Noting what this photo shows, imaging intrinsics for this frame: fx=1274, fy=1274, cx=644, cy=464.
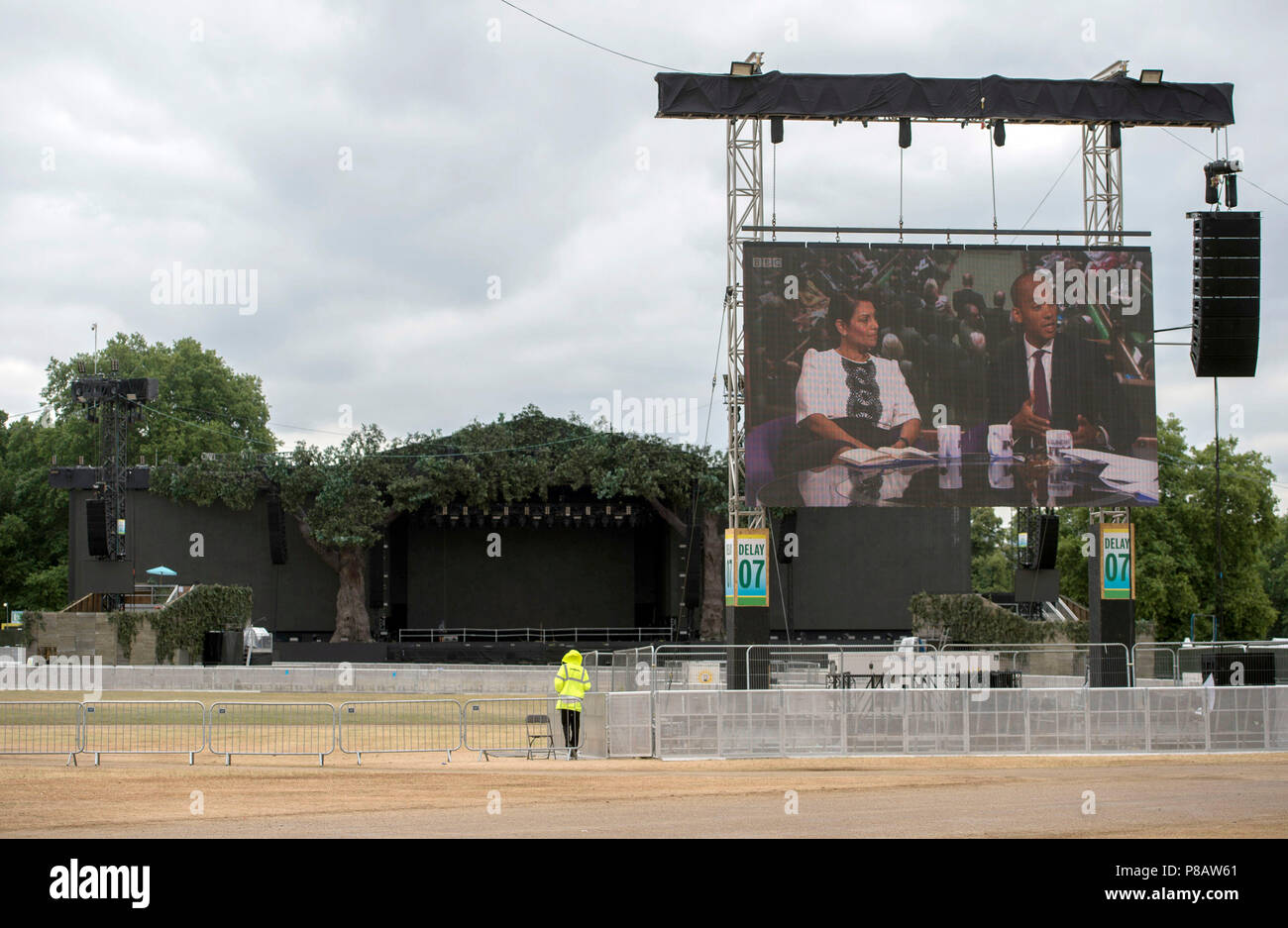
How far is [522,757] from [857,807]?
6.41 metres

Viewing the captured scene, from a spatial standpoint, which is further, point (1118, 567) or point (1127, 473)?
point (1118, 567)

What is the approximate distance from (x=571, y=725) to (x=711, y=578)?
27.0 meters

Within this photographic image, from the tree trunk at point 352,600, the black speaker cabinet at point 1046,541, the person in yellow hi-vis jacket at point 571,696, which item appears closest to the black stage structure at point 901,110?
the person in yellow hi-vis jacket at point 571,696

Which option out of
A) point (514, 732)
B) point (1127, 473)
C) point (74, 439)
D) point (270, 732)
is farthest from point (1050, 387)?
point (74, 439)

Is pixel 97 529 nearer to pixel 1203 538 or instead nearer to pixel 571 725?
pixel 571 725

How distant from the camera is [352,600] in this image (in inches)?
1802

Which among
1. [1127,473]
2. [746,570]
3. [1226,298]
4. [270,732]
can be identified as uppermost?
[1226,298]

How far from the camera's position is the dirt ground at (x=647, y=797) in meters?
11.2

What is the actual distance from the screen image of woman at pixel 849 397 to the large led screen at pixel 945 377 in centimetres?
2

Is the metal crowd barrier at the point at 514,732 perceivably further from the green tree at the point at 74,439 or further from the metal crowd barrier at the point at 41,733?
the green tree at the point at 74,439

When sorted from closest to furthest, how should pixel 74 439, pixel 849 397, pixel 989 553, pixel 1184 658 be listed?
1. pixel 1184 658
2. pixel 849 397
3. pixel 74 439
4. pixel 989 553

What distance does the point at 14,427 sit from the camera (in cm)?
6594

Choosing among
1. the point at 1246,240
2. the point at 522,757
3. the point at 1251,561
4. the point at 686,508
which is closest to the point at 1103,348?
the point at 1246,240

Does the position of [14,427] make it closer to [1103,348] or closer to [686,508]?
[686,508]
